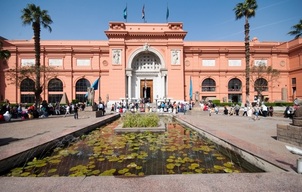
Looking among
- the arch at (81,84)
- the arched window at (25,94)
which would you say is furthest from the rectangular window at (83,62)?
the arched window at (25,94)

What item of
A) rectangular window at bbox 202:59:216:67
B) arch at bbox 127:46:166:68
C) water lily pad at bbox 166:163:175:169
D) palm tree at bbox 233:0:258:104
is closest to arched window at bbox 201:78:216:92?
rectangular window at bbox 202:59:216:67

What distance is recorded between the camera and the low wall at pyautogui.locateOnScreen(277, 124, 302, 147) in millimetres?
5723

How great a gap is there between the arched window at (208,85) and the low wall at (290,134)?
99.9 feet

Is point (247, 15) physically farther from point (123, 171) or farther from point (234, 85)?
point (123, 171)

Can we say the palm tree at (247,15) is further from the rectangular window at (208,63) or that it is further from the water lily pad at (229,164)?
the water lily pad at (229,164)

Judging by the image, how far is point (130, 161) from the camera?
4.55 meters

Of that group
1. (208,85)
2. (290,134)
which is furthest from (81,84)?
(290,134)

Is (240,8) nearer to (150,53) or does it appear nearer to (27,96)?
(150,53)

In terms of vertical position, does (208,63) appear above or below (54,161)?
above

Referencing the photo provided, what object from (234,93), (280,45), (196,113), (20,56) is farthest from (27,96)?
(280,45)

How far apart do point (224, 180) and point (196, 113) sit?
16.7 meters

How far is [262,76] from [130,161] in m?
37.1

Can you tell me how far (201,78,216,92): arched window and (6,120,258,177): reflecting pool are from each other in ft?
103

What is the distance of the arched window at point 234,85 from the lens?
36688 millimetres
